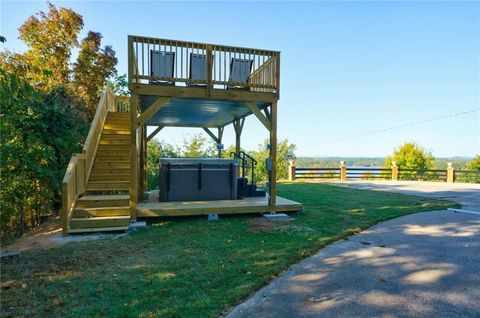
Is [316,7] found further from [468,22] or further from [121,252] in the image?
[121,252]

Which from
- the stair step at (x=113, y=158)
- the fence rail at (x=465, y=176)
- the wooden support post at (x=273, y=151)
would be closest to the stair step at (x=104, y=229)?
the stair step at (x=113, y=158)

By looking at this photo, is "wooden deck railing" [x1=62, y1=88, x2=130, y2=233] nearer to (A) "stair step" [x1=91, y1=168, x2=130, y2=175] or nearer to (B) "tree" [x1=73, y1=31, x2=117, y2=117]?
(A) "stair step" [x1=91, y1=168, x2=130, y2=175]

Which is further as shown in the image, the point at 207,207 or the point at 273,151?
the point at 273,151

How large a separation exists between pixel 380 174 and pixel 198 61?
20.0m

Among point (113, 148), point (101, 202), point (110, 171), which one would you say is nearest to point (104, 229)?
point (101, 202)

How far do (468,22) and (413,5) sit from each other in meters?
3.56

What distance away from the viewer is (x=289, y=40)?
45.3 feet

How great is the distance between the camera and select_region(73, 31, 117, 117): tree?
1275 centimetres

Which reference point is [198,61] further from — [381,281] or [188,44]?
[381,281]

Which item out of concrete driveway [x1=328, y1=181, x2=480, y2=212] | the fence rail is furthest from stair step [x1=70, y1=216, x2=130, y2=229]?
the fence rail

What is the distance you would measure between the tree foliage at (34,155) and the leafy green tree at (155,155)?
4.94 metres

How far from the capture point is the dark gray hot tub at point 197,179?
7.05 m

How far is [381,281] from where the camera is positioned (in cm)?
311

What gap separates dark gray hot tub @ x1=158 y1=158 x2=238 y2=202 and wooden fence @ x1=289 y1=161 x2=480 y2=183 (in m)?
12.2
